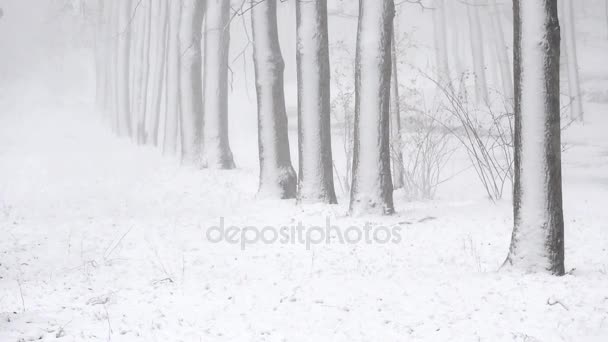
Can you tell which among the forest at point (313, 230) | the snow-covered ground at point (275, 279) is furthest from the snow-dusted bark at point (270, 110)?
the snow-covered ground at point (275, 279)

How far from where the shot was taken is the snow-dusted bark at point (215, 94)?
1535 cm

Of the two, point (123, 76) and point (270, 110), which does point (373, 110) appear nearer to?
point (270, 110)

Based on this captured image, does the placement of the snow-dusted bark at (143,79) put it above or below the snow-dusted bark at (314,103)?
above

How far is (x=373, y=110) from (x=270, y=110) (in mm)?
3067

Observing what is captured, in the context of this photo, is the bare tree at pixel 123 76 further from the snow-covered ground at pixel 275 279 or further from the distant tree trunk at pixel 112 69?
the snow-covered ground at pixel 275 279

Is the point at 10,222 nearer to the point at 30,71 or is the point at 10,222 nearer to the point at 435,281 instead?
the point at 435,281

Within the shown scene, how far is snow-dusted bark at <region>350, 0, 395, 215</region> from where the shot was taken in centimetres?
861

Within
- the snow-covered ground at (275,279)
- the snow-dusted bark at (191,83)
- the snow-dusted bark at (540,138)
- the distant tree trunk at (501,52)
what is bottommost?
the snow-covered ground at (275,279)

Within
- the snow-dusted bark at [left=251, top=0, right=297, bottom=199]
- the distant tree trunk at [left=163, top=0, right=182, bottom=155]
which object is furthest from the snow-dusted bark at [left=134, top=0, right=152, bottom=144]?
the snow-dusted bark at [left=251, top=0, right=297, bottom=199]

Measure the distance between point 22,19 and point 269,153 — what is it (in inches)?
2201

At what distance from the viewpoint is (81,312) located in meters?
4.96

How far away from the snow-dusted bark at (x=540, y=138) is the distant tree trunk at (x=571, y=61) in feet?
76.2

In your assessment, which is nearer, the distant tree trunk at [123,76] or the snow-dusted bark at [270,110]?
the snow-dusted bark at [270,110]
